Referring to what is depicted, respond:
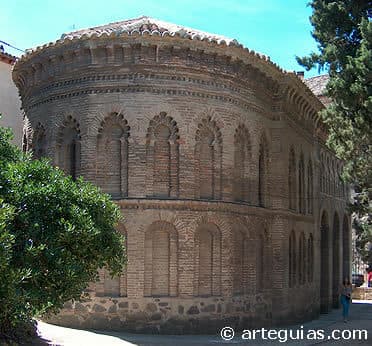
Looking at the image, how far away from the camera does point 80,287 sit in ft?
31.4

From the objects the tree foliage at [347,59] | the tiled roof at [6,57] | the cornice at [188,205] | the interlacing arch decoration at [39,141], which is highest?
the tiled roof at [6,57]

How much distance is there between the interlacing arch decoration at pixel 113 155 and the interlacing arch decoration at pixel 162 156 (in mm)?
590

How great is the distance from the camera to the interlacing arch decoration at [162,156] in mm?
15820

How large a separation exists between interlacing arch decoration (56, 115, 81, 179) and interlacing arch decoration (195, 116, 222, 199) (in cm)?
314

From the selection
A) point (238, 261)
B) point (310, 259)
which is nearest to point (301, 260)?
point (310, 259)

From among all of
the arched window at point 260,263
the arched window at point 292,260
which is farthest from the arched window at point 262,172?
the arched window at point 292,260

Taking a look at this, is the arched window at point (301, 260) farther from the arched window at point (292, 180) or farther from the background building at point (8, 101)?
the background building at point (8, 101)

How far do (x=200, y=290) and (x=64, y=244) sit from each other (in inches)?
280

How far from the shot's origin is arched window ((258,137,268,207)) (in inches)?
719

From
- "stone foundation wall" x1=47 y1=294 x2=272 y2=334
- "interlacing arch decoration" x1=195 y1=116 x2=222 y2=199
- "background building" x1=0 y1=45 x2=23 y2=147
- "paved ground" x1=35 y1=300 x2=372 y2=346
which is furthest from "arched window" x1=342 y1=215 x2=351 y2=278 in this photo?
"background building" x1=0 y1=45 x2=23 y2=147

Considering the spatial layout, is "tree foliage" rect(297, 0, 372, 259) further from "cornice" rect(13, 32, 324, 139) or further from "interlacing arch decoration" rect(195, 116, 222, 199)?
"interlacing arch decoration" rect(195, 116, 222, 199)

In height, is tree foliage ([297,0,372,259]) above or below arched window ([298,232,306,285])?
above

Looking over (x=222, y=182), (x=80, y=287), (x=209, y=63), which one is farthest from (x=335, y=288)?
(x=80, y=287)

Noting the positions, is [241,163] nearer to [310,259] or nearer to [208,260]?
[208,260]
